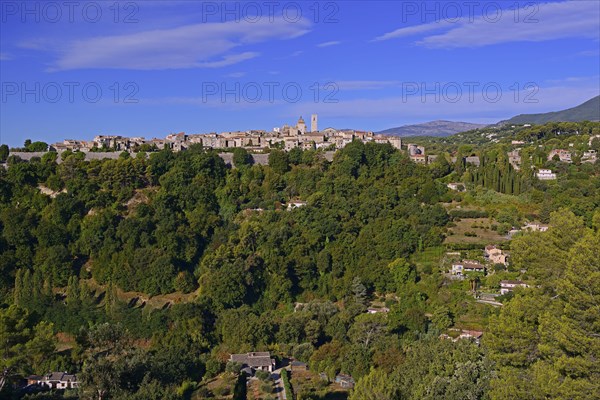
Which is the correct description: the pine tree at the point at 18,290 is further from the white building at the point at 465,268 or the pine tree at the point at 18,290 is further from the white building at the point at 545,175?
the white building at the point at 545,175

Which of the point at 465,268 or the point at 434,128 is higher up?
the point at 434,128

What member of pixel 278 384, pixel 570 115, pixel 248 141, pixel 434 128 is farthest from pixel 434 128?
pixel 278 384

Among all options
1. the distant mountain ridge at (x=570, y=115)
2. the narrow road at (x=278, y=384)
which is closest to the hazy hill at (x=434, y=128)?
the distant mountain ridge at (x=570, y=115)

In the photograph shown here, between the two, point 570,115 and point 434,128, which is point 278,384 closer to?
point 570,115

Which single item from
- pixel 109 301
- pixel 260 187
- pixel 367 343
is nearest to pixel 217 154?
pixel 260 187

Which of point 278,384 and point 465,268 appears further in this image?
point 465,268

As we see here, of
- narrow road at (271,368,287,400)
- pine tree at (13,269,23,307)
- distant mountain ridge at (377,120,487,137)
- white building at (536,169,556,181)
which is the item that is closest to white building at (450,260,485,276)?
narrow road at (271,368,287,400)

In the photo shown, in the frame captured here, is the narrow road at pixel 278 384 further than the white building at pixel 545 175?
No

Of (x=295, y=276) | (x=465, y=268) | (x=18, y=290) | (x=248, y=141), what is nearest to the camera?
(x=465, y=268)
